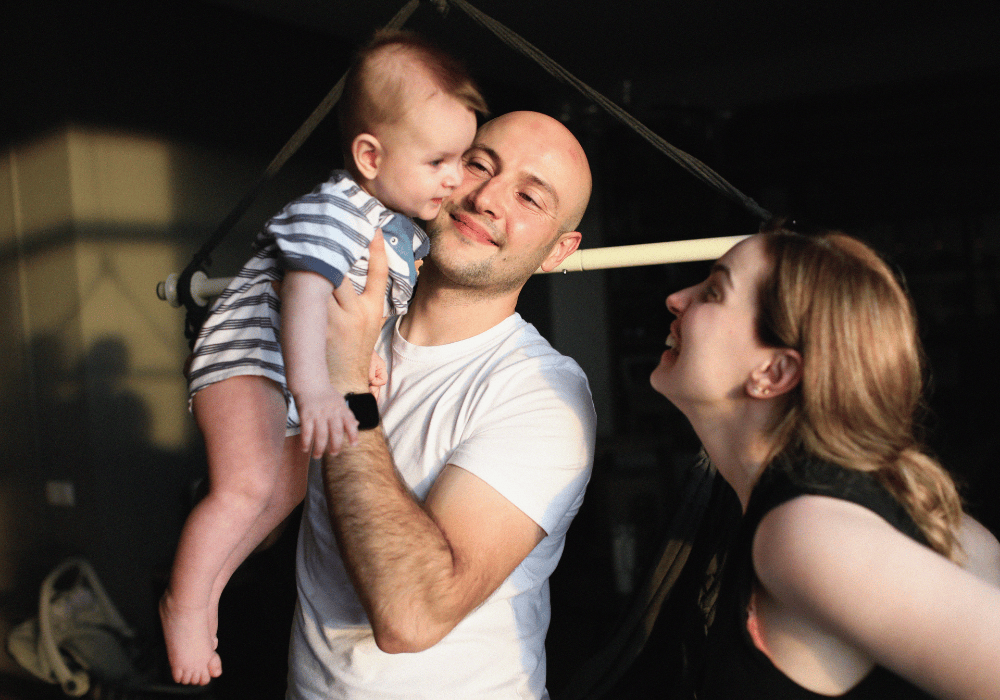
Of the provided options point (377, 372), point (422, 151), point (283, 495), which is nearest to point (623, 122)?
point (422, 151)

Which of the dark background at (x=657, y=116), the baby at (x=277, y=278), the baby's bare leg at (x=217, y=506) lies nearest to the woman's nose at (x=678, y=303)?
the baby at (x=277, y=278)

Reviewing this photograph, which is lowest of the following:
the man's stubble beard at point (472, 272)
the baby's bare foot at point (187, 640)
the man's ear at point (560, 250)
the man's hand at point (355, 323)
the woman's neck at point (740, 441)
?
the baby's bare foot at point (187, 640)

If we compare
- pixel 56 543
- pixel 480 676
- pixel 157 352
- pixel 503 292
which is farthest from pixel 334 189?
pixel 56 543

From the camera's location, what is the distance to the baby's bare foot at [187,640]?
1.06 m

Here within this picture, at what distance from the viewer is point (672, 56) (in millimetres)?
5422

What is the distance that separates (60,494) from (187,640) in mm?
2858

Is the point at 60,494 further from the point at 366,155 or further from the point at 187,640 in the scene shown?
the point at 366,155

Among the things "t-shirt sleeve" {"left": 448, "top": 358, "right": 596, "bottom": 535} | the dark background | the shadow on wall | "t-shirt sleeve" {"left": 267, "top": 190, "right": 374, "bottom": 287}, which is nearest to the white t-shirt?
"t-shirt sleeve" {"left": 448, "top": 358, "right": 596, "bottom": 535}

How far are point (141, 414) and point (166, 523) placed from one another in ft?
1.84

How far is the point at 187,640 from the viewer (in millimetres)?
1062

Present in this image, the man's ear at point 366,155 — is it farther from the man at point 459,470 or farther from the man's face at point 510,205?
the man's face at point 510,205

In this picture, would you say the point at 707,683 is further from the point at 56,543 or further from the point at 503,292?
the point at 56,543

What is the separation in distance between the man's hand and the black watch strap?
0.02 meters

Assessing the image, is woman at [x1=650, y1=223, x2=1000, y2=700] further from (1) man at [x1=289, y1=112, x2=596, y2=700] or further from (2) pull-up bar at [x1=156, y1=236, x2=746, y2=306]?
(1) man at [x1=289, y1=112, x2=596, y2=700]
